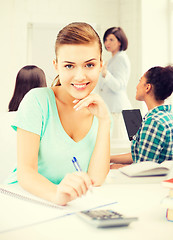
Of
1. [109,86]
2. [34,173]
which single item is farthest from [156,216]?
[109,86]

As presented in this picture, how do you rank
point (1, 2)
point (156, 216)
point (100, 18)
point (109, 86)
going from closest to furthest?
point (156, 216) → point (109, 86) → point (1, 2) → point (100, 18)

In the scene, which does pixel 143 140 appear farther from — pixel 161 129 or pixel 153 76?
pixel 153 76

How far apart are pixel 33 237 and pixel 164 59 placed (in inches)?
156

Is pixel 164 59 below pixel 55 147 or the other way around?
the other way around

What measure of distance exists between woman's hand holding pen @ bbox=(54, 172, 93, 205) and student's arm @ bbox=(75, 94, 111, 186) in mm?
303

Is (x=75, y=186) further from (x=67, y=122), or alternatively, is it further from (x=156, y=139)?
(x=156, y=139)

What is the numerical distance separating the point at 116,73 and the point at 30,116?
2398mm

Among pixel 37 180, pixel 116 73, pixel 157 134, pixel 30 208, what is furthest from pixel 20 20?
pixel 30 208

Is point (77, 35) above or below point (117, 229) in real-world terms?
above

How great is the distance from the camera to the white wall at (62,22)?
414 cm

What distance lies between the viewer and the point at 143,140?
4.61 ft

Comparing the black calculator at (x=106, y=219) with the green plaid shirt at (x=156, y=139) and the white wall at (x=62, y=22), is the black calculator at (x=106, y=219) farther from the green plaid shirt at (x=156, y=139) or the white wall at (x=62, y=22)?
the white wall at (x=62, y=22)

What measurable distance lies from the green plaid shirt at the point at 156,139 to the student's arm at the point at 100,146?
409 mm

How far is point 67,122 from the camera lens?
41.3 inches
